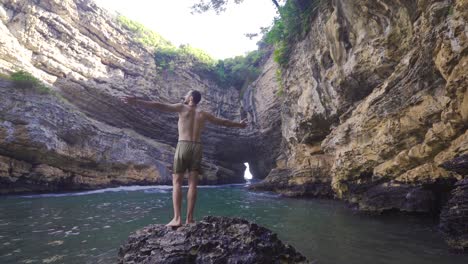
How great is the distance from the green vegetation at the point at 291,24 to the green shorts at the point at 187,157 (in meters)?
11.8

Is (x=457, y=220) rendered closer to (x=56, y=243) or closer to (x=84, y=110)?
(x=56, y=243)

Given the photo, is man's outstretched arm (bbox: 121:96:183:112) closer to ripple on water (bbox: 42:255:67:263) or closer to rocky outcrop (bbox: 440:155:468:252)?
ripple on water (bbox: 42:255:67:263)

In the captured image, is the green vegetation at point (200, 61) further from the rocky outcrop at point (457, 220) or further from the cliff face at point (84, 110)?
the rocky outcrop at point (457, 220)

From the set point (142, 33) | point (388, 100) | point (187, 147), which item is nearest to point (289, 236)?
point (187, 147)

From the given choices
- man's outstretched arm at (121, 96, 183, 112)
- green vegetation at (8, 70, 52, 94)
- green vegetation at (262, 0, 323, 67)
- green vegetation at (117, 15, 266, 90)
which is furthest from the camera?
green vegetation at (117, 15, 266, 90)

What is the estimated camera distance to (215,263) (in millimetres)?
2859

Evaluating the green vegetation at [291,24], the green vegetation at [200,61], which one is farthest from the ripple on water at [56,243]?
the green vegetation at [200,61]

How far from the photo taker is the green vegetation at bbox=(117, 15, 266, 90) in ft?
100

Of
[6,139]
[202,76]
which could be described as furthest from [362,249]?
[202,76]

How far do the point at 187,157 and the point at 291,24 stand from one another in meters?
14.3

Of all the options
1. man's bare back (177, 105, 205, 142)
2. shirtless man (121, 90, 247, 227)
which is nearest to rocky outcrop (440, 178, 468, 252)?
shirtless man (121, 90, 247, 227)

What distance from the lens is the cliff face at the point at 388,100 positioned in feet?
18.3

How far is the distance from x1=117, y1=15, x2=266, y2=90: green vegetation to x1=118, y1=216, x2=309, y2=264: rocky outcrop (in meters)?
28.0

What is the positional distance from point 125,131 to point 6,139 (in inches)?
370
